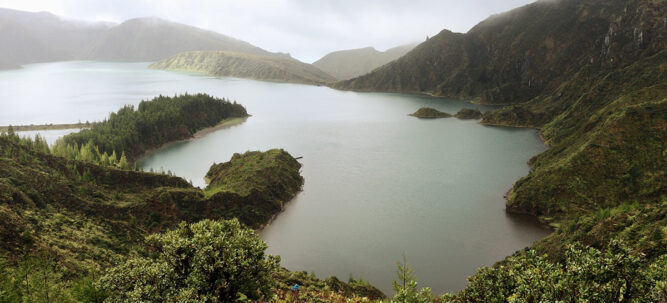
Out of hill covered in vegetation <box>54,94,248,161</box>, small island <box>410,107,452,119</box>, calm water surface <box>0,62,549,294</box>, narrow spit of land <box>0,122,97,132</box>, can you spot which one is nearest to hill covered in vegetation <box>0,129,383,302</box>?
calm water surface <box>0,62,549,294</box>

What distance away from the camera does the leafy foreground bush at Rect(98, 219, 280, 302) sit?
2312 centimetres

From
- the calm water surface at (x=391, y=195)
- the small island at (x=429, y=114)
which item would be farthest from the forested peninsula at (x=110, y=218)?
the small island at (x=429, y=114)

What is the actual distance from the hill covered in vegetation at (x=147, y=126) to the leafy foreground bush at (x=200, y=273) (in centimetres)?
6994

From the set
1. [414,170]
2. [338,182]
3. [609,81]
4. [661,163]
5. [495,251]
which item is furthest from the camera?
[609,81]

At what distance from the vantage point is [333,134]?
13650 centimetres

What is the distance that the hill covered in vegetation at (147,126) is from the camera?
97.4 metres

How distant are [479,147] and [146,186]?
322ft

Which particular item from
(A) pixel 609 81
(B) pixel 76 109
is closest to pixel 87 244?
(A) pixel 609 81

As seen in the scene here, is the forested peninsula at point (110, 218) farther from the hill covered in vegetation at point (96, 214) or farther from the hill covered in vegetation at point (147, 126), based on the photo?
the hill covered in vegetation at point (147, 126)

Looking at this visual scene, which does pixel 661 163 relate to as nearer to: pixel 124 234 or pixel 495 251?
pixel 495 251

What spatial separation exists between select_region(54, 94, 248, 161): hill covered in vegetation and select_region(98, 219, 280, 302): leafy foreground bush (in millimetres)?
69944

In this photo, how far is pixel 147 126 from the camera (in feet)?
384

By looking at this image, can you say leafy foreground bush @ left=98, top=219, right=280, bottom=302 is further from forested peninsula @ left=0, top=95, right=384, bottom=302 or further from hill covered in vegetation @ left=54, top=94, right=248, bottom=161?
hill covered in vegetation @ left=54, top=94, right=248, bottom=161

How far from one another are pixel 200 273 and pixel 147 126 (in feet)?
359
